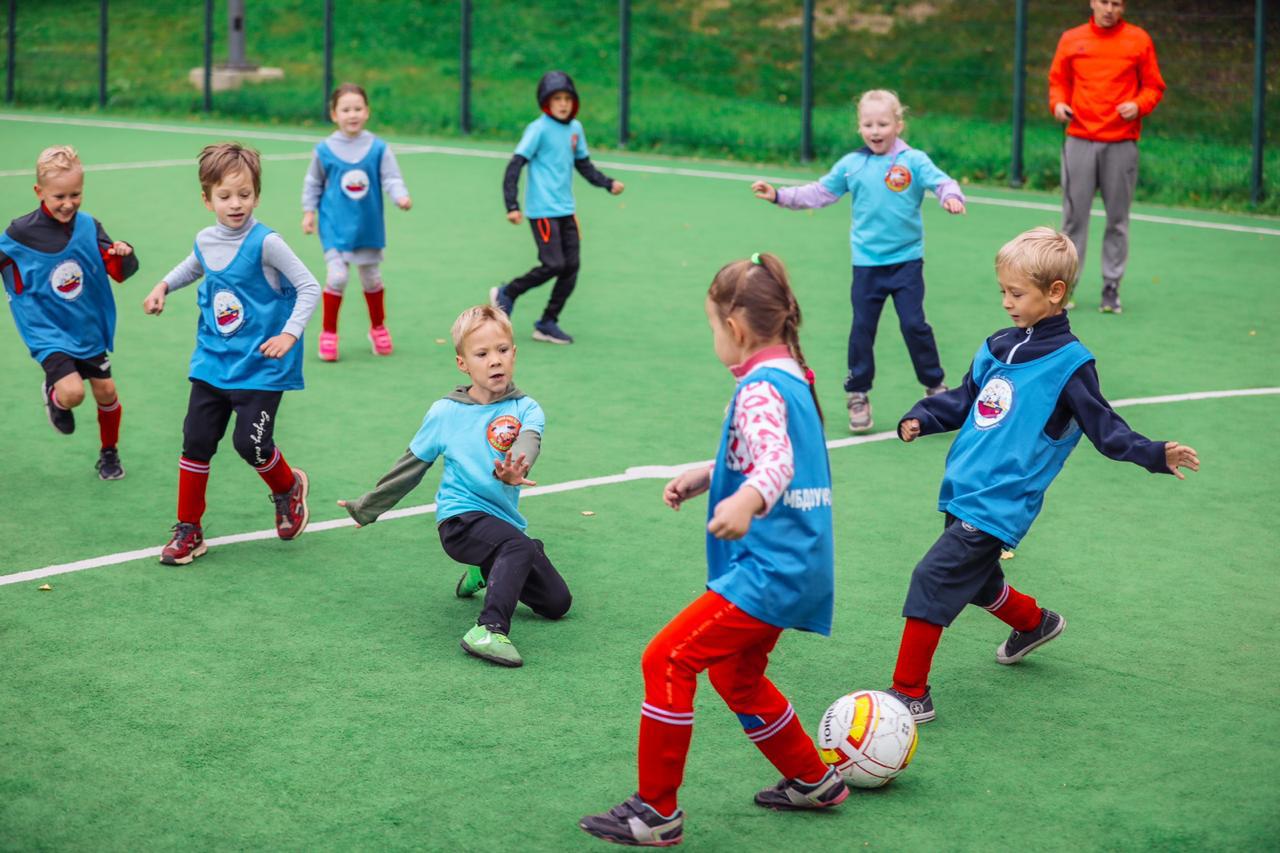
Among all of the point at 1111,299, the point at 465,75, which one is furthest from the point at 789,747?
the point at 465,75

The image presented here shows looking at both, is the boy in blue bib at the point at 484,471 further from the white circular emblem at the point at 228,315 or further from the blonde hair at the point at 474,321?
the white circular emblem at the point at 228,315

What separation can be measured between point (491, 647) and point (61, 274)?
340 centimetres

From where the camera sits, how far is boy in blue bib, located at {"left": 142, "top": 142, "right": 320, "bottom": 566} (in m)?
7.05

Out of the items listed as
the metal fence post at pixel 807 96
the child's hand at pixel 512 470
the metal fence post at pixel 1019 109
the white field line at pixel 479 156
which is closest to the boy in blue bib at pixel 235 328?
the child's hand at pixel 512 470

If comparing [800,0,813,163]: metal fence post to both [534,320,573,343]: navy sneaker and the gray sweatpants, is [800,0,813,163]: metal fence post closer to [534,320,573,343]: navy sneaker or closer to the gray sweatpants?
the gray sweatpants

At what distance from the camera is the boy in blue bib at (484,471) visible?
20.4 ft

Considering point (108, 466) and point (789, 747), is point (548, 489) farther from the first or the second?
point (789, 747)

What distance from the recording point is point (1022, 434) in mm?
5438

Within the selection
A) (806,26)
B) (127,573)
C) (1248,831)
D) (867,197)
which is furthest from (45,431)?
(806,26)

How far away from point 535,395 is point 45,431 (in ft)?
9.52

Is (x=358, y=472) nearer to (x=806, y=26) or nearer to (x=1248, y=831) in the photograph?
(x=1248, y=831)

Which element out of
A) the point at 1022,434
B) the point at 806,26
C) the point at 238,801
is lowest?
the point at 238,801

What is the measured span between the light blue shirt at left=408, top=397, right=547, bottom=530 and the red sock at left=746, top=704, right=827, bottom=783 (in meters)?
1.89

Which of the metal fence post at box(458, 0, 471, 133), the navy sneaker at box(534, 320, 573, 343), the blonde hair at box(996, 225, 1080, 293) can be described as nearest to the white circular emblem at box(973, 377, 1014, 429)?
the blonde hair at box(996, 225, 1080, 293)
